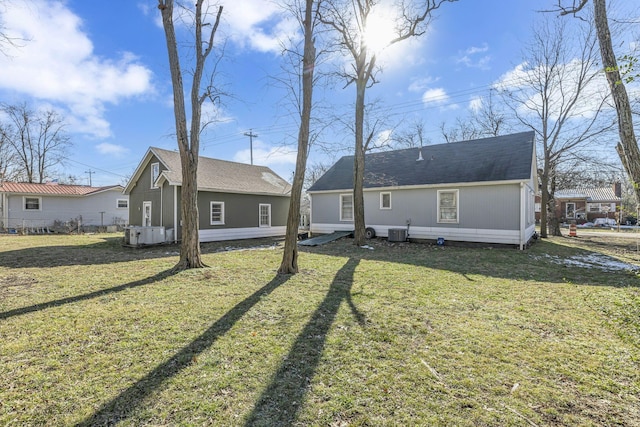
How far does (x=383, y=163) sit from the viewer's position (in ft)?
57.3

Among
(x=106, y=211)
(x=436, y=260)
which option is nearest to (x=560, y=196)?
(x=436, y=260)

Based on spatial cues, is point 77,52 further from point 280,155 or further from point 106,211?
point 106,211

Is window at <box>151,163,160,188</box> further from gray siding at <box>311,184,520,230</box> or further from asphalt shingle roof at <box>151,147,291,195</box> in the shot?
gray siding at <box>311,184,520,230</box>

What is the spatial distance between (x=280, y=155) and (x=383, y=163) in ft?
22.6

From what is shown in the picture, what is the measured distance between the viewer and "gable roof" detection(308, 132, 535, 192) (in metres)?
12.7

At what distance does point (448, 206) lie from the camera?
536 inches

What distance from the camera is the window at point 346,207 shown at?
16.3 m

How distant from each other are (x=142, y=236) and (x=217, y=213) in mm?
3613

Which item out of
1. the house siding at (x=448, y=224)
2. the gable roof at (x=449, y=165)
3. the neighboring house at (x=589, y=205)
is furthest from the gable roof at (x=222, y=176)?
the neighboring house at (x=589, y=205)

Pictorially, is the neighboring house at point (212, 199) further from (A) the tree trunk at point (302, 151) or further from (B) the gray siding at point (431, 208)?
(A) the tree trunk at point (302, 151)

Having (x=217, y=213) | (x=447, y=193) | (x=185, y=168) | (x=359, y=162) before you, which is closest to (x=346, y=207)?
(x=359, y=162)

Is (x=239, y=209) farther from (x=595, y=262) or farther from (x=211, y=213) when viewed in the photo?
(x=595, y=262)

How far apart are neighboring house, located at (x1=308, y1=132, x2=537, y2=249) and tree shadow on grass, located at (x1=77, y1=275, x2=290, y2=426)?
36.8 ft

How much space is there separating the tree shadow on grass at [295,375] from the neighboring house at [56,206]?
2432 cm
